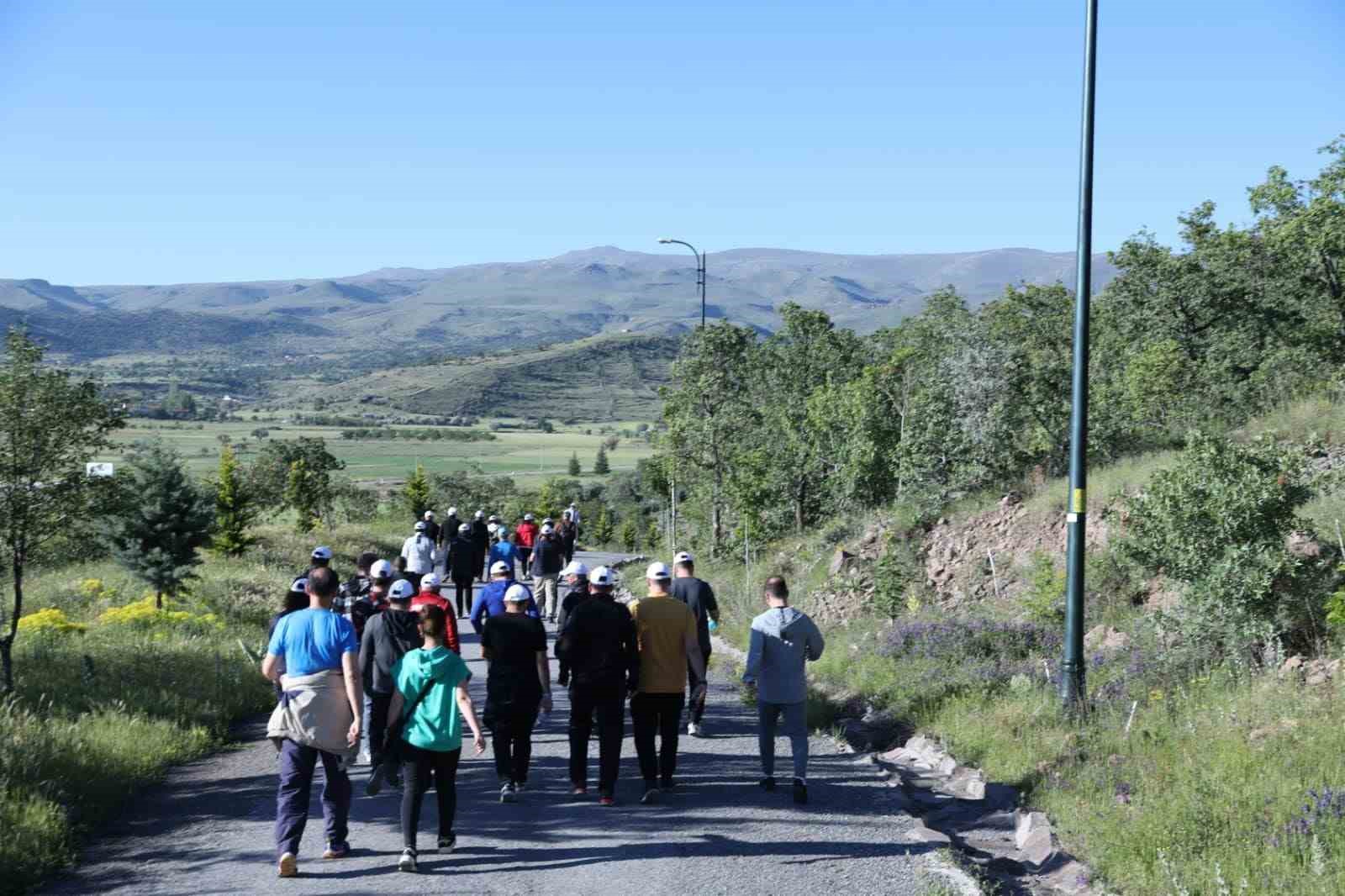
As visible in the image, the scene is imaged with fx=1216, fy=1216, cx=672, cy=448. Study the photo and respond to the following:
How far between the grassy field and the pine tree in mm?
73955

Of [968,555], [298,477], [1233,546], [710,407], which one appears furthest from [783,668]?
[298,477]

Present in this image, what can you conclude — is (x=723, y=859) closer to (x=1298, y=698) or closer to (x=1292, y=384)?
(x=1298, y=698)

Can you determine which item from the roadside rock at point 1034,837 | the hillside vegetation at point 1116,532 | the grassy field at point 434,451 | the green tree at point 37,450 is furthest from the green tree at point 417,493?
the grassy field at point 434,451

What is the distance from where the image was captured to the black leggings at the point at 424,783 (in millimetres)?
7730

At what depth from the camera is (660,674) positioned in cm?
962

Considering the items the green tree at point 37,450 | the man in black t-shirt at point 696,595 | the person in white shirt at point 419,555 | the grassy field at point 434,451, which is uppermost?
the green tree at point 37,450

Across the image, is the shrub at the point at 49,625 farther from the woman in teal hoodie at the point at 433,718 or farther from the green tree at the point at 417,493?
the green tree at the point at 417,493

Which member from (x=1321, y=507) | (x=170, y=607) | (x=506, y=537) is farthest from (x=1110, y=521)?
(x=170, y=607)

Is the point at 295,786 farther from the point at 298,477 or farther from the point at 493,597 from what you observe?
the point at 298,477

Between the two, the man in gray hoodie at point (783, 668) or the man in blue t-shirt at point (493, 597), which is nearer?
the man in gray hoodie at point (783, 668)

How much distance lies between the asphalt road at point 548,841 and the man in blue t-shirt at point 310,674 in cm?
33

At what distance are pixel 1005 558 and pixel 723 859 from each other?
1091 centimetres

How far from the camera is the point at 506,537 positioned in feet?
60.6

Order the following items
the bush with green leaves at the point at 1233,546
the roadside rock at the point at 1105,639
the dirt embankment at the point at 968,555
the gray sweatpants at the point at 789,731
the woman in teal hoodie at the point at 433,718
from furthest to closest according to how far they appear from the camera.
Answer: the dirt embankment at the point at 968,555 → the roadside rock at the point at 1105,639 → the bush with green leaves at the point at 1233,546 → the gray sweatpants at the point at 789,731 → the woman in teal hoodie at the point at 433,718
